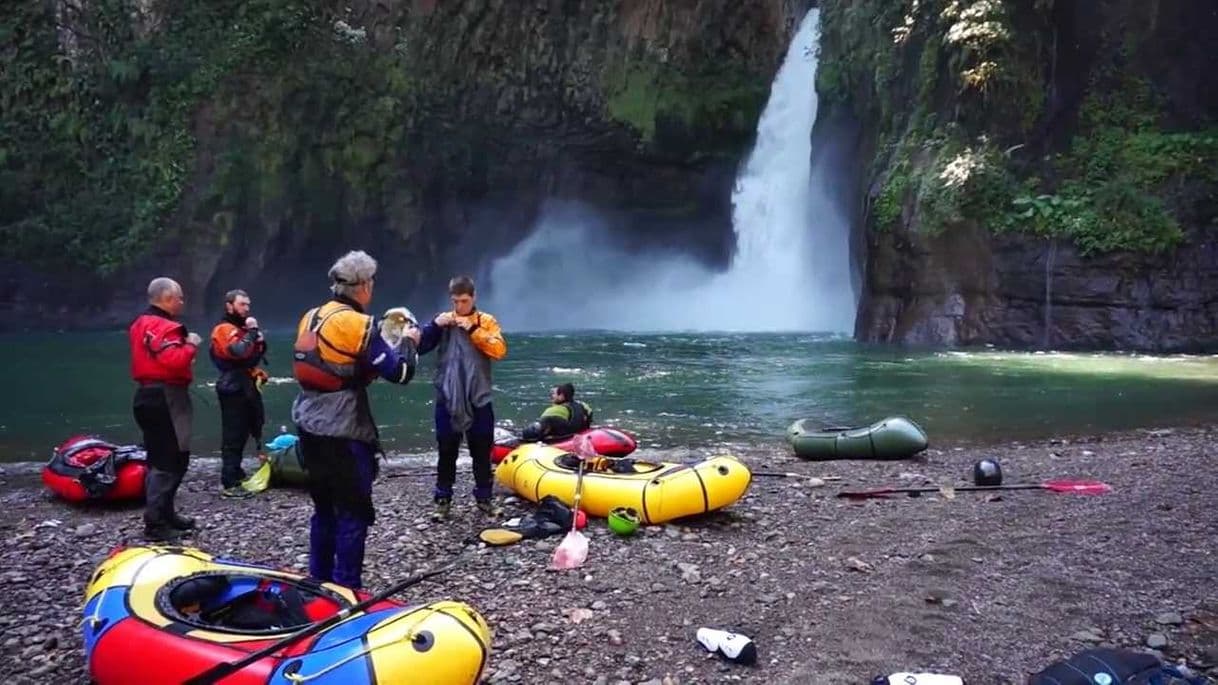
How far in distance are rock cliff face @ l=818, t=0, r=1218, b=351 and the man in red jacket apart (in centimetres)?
1816

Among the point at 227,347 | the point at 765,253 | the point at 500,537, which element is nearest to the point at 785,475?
the point at 500,537

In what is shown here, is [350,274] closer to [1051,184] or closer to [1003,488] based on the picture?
[1003,488]

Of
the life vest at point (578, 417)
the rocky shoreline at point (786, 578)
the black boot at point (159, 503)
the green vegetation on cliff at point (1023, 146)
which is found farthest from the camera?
the green vegetation on cliff at point (1023, 146)

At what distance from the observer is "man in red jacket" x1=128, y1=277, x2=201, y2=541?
5.73 metres

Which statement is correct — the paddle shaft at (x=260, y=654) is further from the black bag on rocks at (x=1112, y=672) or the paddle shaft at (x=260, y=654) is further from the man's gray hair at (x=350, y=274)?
the black bag on rocks at (x=1112, y=672)

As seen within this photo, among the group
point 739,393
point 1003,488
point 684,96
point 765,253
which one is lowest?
point 1003,488

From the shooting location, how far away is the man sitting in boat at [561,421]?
8.45 m

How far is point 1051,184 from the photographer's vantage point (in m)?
21.0

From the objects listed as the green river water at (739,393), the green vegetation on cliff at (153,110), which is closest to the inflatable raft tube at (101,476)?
the green river water at (739,393)

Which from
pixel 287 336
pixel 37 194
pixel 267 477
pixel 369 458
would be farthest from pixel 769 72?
pixel 369 458

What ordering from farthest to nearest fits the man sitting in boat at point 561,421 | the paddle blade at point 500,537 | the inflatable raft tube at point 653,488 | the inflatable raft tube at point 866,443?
the inflatable raft tube at point 866,443 → the man sitting in boat at point 561,421 → the inflatable raft tube at point 653,488 → the paddle blade at point 500,537

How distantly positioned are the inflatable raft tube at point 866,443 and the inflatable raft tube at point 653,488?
3.08 m

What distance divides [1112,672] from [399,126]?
2826cm

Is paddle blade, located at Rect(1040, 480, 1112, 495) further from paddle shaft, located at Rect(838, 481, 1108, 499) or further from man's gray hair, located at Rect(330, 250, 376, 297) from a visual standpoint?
man's gray hair, located at Rect(330, 250, 376, 297)
